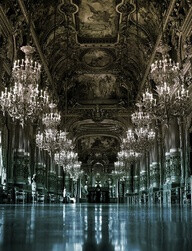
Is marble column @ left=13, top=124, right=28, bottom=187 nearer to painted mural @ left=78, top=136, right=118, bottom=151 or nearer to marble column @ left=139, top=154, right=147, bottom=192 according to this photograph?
marble column @ left=139, top=154, right=147, bottom=192

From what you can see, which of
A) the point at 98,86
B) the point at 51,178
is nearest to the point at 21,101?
the point at 51,178

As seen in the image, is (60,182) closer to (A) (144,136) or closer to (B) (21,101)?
(A) (144,136)

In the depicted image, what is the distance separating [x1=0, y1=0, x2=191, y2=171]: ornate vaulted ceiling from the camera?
45.7 feet

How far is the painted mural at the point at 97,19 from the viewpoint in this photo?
53.7 feet

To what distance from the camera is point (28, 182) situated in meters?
16.4

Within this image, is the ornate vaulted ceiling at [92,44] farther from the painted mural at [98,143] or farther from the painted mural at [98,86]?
the painted mural at [98,143]

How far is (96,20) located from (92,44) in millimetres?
2083

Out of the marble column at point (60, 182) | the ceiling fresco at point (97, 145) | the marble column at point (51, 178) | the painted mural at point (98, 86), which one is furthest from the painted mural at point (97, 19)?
the ceiling fresco at point (97, 145)

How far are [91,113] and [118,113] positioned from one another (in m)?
2.09

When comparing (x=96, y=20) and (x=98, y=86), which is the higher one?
(x=96, y=20)

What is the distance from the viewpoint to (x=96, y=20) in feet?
58.2

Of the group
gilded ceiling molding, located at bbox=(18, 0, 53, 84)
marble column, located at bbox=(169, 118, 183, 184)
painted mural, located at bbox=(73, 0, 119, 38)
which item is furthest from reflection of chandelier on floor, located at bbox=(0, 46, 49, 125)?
marble column, located at bbox=(169, 118, 183, 184)

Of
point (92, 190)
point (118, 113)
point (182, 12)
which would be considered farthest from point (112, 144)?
point (182, 12)

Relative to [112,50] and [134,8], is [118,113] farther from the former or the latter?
[134,8]
